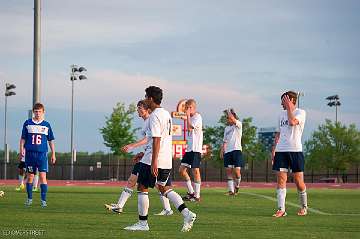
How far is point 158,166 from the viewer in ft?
35.8

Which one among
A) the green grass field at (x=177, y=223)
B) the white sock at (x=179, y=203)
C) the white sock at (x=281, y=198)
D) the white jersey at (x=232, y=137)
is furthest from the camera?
the white jersey at (x=232, y=137)

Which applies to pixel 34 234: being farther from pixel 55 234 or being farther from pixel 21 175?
pixel 21 175

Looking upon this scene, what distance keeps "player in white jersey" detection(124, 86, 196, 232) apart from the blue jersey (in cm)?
549

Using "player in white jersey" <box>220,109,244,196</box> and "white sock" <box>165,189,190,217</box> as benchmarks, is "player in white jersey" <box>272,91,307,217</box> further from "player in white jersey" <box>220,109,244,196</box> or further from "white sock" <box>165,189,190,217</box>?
"player in white jersey" <box>220,109,244,196</box>

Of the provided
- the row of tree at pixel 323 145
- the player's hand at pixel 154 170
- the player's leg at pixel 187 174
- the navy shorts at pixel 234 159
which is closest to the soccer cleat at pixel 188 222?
the player's hand at pixel 154 170

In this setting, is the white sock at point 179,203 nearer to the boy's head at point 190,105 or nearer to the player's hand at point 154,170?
the player's hand at point 154,170

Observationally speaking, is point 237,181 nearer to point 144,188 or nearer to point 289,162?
point 289,162

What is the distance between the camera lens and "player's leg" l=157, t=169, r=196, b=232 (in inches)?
420

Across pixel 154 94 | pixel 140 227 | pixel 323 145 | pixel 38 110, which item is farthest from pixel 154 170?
pixel 323 145

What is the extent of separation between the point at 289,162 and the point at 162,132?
4132mm

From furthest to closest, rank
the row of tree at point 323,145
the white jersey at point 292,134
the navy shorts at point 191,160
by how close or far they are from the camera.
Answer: the row of tree at point 323,145
the navy shorts at point 191,160
the white jersey at point 292,134

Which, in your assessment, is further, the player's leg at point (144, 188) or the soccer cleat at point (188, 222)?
the player's leg at point (144, 188)

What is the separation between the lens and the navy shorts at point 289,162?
14305mm

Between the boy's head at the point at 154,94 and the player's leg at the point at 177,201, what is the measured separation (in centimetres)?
99
